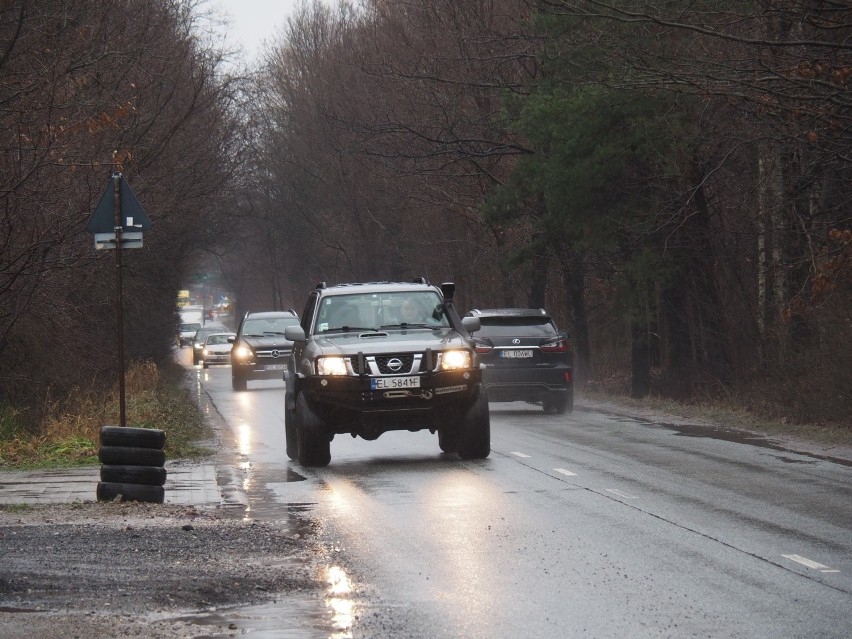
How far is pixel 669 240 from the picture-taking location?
97.0 feet

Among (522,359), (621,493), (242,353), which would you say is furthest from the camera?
(242,353)

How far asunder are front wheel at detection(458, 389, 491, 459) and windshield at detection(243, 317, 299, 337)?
22521mm

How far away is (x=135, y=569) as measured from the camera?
920 cm

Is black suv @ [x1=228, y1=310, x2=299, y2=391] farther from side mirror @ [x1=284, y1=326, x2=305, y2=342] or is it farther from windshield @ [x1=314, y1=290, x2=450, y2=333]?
side mirror @ [x1=284, y1=326, x2=305, y2=342]

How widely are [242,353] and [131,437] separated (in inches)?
986

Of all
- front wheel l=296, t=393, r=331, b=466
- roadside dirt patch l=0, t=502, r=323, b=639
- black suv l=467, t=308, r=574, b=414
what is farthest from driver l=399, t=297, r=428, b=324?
black suv l=467, t=308, r=574, b=414

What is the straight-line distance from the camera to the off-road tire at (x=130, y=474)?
13195 mm

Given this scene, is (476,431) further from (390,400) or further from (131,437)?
(131,437)

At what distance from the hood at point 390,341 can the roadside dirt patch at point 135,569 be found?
13.5ft

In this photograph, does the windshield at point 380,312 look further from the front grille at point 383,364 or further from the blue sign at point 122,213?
the blue sign at point 122,213

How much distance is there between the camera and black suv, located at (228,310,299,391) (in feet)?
124

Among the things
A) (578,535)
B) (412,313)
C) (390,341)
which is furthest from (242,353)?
(578,535)

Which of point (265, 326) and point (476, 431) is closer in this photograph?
point (476, 431)

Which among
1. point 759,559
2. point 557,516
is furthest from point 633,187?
point 759,559
